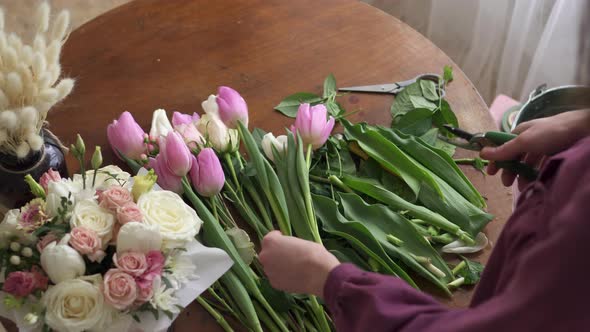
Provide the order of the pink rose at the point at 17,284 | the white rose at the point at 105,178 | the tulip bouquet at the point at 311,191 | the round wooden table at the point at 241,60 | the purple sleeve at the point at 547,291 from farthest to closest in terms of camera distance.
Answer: the round wooden table at the point at 241,60, the tulip bouquet at the point at 311,191, the white rose at the point at 105,178, the pink rose at the point at 17,284, the purple sleeve at the point at 547,291

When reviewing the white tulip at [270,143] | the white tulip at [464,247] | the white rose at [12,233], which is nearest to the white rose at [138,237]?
the white rose at [12,233]

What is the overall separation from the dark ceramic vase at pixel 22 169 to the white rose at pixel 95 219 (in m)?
0.19

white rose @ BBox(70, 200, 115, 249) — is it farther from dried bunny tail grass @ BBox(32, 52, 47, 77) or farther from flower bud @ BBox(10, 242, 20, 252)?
dried bunny tail grass @ BBox(32, 52, 47, 77)

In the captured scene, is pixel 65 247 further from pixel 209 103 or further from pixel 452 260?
pixel 452 260

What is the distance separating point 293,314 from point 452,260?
0.26m

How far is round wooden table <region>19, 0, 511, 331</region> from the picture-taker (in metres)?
1.04

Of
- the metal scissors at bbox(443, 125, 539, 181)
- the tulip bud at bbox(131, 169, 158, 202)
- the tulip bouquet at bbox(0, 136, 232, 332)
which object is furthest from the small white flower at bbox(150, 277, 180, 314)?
the metal scissors at bbox(443, 125, 539, 181)

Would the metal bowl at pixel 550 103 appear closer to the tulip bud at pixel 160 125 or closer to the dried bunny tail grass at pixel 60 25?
the tulip bud at pixel 160 125

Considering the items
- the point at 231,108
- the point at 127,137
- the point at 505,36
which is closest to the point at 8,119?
the point at 127,137

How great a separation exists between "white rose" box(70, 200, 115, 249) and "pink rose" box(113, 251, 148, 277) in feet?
0.09

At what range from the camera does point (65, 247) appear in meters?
0.62

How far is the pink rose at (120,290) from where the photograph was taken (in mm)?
616

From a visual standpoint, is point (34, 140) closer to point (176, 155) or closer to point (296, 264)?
point (176, 155)

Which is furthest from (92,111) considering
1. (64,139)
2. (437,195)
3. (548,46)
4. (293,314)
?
(548,46)
